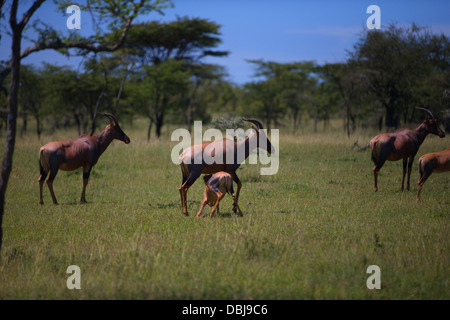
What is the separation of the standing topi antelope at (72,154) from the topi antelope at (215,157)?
2.79 m

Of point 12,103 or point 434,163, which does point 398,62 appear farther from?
point 12,103

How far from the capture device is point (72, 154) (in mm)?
10594

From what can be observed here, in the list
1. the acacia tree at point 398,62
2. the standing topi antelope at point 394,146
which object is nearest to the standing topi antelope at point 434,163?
the standing topi antelope at point 394,146

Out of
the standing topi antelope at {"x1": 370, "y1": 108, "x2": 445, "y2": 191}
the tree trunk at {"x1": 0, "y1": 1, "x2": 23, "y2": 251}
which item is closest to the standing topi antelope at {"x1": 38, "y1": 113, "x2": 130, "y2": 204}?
the tree trunk at {"x1": 0, "y1": 1, "x2": 23, "y2": 251}

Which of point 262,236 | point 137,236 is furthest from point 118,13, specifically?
point 262,236

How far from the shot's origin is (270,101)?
4316 centimetres

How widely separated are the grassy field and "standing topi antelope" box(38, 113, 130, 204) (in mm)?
716

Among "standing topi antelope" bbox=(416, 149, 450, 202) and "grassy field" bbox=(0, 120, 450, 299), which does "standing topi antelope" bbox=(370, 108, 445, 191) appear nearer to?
"grassy field" bbox=(0, 120, 450, 299)

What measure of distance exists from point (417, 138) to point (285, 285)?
8638 mm

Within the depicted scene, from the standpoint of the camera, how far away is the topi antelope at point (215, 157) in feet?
29.2

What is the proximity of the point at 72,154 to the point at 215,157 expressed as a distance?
3701 mm

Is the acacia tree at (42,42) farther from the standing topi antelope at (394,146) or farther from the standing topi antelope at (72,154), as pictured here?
the standing topi antelope at (394,146)

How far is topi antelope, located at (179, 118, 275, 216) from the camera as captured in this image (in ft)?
29.2

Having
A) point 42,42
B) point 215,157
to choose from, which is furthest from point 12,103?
point 215,157
